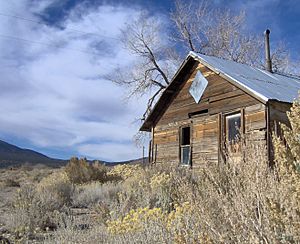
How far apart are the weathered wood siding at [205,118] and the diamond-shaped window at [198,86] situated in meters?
0.18

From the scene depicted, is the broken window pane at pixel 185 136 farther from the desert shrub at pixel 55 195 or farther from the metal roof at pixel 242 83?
the desert shrub at pixel 55 195

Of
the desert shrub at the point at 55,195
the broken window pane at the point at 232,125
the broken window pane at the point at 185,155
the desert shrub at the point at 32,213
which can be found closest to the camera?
the desert shrub at the point at 32,213

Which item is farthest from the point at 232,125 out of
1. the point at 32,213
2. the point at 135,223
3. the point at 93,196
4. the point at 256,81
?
the point at 135,223

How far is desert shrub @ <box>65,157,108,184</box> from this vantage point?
16.5 meters

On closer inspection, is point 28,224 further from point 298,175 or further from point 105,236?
point 298,175

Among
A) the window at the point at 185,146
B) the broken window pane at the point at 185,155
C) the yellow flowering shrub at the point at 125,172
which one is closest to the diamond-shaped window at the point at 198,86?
the window at the point at 185,146

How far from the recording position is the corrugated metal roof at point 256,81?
12.4 meters

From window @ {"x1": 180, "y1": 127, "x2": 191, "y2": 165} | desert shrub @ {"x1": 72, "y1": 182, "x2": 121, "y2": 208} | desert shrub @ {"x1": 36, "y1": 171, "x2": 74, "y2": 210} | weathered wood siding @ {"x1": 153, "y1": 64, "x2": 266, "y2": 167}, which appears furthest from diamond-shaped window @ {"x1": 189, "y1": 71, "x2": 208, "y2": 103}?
desert shrub @ {"x1": 36, "y1": 171, "x2": 74, "y2": 210}

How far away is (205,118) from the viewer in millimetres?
15320

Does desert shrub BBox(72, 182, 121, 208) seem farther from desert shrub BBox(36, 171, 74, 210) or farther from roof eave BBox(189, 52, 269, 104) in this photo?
roof eave BBox(189, 52, 269, 104)

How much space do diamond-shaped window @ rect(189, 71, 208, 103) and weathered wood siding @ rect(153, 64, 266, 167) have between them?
181 mm

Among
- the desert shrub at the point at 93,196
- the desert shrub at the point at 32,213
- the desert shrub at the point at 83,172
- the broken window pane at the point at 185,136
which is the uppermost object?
the broken window pane at the point at 185,136

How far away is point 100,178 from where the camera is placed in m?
17.0

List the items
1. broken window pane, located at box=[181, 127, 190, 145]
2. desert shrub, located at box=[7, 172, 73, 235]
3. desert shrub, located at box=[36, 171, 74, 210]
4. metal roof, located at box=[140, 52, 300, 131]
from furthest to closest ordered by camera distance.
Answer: broken window pane, located at box=[181, 127, 190, 145]
metal roof, located at box=[140, 52, 300, 131]
desert shrub, located at box=[36, 171, 74, 210]
desert shrub, located at box=[7, 172, 73, 235]
